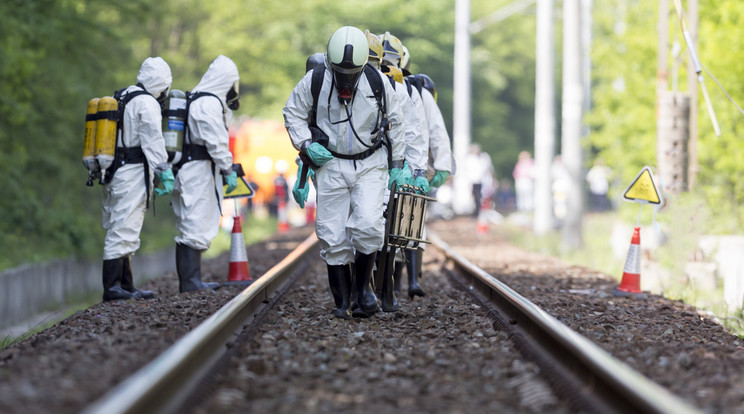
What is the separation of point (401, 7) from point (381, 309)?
3898cm

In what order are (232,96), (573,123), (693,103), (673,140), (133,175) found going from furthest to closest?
(573,123), (693,103), (673,140), (232,96), (133,175)

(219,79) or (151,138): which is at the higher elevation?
(219,79)

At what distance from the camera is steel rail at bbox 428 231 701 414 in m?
3.89

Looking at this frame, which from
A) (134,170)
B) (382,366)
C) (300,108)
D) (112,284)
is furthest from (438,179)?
(382,366)

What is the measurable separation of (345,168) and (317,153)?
29 cm

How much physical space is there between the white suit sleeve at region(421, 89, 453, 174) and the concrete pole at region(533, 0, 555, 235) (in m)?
10.9

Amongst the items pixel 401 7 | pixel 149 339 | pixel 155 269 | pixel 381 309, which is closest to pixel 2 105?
pixel 155 269

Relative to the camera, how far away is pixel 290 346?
5719 mm

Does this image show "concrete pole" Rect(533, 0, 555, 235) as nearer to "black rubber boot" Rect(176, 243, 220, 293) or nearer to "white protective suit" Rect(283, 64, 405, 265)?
"black rubber boot" Rect(176, 243, 220, 293)

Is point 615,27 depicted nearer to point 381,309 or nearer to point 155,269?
point 155,269

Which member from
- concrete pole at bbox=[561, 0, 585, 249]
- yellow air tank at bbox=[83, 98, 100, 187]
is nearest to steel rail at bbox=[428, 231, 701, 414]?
yellow air tank at bbox=[83, 98, 100, 187]

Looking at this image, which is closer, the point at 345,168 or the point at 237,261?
the point at 345,168

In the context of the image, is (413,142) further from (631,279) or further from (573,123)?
(573,123)

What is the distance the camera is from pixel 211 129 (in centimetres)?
856
